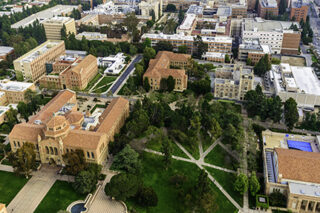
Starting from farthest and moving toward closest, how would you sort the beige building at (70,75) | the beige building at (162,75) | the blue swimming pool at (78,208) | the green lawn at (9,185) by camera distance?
the beige building at (70,75) < the beige building at (162,75) < the green lawn at (9,185) < the blue swimming pool at (78,208)

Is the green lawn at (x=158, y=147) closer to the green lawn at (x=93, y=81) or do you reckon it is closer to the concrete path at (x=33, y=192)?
the concrete path at (x=33, y=192)

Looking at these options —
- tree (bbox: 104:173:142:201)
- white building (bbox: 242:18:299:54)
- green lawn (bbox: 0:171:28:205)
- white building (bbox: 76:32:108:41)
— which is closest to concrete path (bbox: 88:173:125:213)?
tree (bbox: 104:173:142:201)

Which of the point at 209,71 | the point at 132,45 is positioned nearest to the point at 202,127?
the point at 209,71

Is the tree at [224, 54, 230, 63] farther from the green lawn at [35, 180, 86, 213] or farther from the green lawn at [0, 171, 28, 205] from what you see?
the green lawn at [0, 171, 28, 205]

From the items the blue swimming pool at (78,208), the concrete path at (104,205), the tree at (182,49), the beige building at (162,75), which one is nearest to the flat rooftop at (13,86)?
the beige building at (162,75)

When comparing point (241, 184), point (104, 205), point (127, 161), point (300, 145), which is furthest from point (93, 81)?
point (300, 145)
